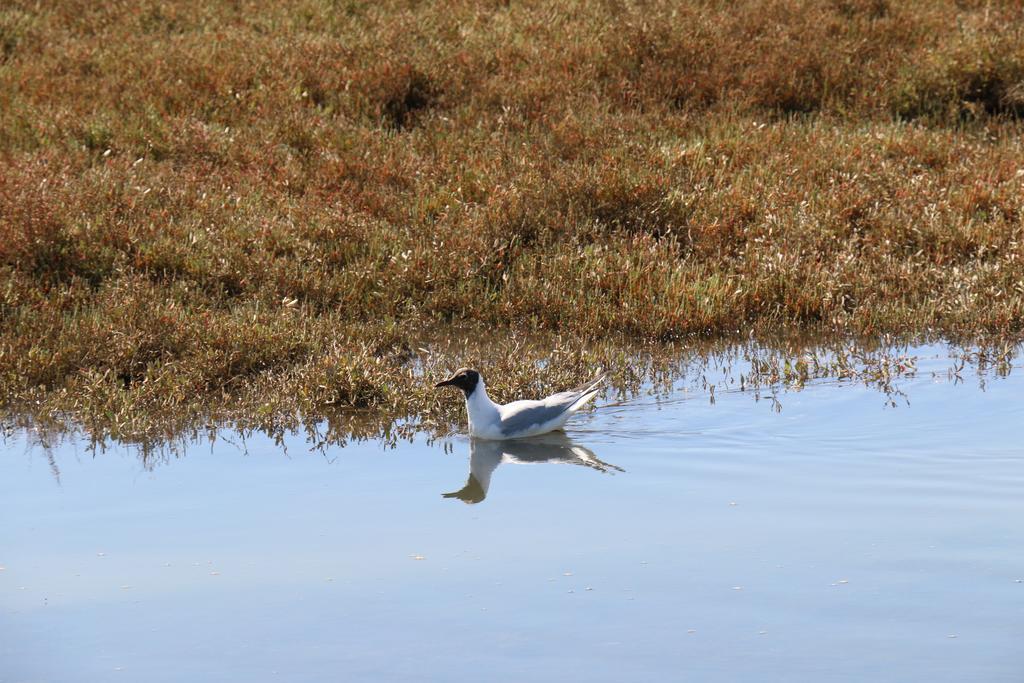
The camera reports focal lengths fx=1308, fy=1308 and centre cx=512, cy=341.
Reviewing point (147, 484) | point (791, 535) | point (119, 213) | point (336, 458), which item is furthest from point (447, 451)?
point (119, 213)

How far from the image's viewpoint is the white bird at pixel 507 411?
7.84 metres

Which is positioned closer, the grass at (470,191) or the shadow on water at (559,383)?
the shadow on water at (559,383)

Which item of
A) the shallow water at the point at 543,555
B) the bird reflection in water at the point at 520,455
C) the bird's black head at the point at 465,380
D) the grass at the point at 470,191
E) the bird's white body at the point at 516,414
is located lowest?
the shallow water at the point at 543,555

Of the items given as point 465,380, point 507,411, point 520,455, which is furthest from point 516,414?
point 465,380

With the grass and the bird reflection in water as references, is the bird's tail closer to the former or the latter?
the bird reflection in water

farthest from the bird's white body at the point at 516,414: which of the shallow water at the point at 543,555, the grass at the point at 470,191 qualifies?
the grass at the point at 470,191

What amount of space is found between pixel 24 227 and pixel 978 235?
7.63 m

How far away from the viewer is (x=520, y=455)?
7719mm

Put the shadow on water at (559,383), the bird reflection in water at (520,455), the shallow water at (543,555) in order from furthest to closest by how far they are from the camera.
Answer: the shadow on water at (559,383)
the bird reflection in water at (520,455)
the shallow water at (543,555)

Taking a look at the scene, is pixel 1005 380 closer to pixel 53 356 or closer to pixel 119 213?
pixel 53 356

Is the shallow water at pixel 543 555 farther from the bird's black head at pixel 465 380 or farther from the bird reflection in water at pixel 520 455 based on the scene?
the bird's black head at pixel 465 380

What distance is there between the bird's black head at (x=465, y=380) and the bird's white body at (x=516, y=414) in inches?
1.3

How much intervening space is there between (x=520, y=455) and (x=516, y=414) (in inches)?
10.6

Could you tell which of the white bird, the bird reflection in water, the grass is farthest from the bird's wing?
the grass
